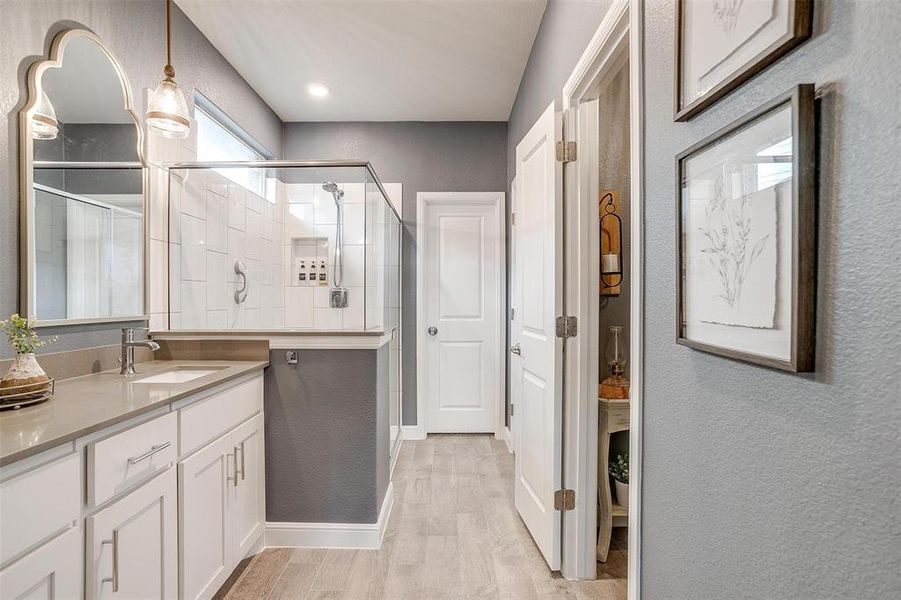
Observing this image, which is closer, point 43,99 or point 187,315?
point 43,99

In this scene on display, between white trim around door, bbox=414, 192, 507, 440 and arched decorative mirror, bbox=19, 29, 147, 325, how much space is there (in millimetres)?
2120

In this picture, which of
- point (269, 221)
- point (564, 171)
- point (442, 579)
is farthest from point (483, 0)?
point (442, 579)

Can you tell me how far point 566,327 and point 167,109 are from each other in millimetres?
1913

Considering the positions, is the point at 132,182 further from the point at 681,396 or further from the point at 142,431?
the point at 681,396

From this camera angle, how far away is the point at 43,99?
5.05 ft

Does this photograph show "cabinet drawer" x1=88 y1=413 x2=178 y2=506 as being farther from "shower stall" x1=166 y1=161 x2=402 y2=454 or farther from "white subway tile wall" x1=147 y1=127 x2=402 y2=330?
"white subway tile wall" x1=147 y1=127 x2=402 y2=330

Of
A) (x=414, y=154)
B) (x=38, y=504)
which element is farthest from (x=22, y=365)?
(x=414, y=154)

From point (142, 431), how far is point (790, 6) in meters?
1.77

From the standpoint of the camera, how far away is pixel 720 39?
2.74ft

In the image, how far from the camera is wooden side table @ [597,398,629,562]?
199cm

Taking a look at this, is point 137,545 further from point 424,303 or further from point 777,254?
A: point 424,303

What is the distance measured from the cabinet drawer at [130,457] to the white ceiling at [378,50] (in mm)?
2237

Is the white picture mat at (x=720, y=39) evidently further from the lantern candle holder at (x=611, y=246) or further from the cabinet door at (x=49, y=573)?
the cabinet door at (x=49, y=573)

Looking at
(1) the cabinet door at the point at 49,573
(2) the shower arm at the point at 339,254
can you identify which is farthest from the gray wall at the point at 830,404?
(2) the shower arm at the point at 339,254
